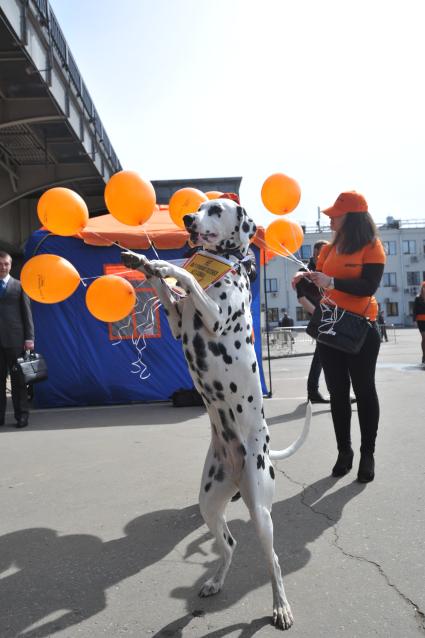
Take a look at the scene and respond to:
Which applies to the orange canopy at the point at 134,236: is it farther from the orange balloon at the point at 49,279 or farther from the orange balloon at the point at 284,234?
the orange balloon at the point at 49,279

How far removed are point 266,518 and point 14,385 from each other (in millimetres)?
Answer: 4861

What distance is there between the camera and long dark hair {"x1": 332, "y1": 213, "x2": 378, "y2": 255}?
356cm

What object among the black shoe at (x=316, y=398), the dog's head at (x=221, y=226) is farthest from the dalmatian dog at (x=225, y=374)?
the black shoe at (x=316, y=398)

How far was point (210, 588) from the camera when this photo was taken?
2.30m

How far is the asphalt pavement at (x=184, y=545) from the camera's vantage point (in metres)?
2.12

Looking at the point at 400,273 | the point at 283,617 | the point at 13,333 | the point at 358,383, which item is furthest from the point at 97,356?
the point at 400,273

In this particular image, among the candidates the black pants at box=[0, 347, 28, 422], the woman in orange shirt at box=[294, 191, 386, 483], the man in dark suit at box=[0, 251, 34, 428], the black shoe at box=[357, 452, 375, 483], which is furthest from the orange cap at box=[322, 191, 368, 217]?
the black pants at box=[0, 347, 28, 422]

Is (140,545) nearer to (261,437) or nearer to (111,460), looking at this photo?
(261,437)

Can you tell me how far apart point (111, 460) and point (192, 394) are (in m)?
2.65

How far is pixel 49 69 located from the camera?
9.18 meters

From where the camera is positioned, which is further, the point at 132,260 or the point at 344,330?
the point at 344,330

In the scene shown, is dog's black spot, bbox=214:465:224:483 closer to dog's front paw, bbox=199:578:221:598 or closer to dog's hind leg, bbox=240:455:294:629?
dog's hind leg, bbox=240:455:294:629

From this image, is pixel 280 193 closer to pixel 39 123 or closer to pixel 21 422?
pixel 21 422

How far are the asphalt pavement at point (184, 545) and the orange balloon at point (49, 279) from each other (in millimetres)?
1462
